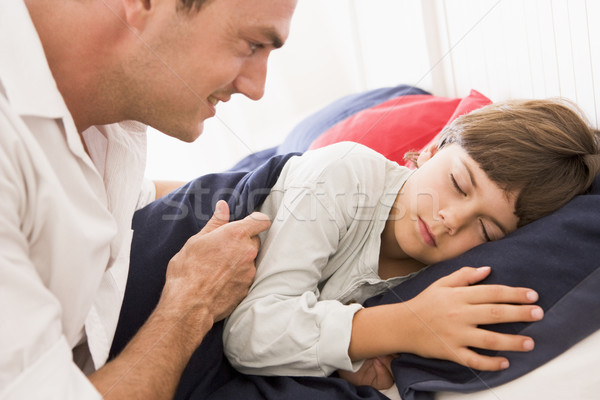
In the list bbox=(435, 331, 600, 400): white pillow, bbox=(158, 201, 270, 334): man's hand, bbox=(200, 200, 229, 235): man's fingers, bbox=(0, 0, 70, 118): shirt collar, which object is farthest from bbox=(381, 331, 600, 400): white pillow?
bbox=(0, 0, 70, 118): shirt collar

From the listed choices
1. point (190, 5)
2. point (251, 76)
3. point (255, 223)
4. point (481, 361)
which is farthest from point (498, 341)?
point (190, 5)

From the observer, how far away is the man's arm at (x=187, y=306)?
85 cm

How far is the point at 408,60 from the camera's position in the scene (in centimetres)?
208

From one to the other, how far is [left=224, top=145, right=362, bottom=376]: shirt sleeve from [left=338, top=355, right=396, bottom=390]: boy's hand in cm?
4

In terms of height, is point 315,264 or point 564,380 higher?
point 315,264

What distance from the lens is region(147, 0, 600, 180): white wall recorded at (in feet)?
4.15

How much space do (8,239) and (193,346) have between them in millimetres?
355

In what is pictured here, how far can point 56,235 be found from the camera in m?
0.80

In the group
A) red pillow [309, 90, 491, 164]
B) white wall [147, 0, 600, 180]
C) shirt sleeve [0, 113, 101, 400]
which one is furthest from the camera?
red pillow [309, 90, 491, 164]

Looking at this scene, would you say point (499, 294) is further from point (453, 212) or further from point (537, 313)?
point (453, 212)

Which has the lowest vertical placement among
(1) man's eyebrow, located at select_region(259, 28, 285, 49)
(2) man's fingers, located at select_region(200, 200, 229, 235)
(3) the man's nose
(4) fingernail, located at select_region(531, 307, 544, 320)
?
(4) fingernail, located at select_region(531, 307, 544, 320)

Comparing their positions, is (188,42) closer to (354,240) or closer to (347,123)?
(354,240)

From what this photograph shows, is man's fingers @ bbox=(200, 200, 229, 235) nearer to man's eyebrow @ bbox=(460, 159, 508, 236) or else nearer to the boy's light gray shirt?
the boy's light gray shirt

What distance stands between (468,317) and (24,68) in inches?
29.0
